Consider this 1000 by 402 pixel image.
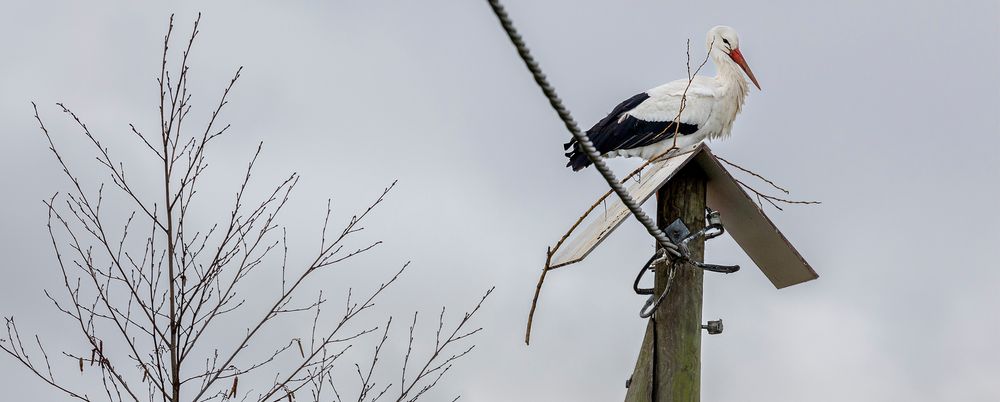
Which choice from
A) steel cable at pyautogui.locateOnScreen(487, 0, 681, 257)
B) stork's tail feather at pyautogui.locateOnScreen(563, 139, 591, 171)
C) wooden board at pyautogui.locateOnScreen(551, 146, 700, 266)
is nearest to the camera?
steel cable at pyautogui.locateOnScreen(487, 0, 681, 257)

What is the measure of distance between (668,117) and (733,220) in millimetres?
3036

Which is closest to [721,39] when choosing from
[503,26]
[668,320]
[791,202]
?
[791,202]

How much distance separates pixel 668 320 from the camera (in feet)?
11.3

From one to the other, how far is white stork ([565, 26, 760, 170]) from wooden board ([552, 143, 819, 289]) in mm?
2456

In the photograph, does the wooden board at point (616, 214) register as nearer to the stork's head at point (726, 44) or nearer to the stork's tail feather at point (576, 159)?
the stork's tail feather at point (576, 159)

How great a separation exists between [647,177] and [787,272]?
0.57m

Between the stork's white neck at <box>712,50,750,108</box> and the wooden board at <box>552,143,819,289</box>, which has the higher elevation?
the stork's white neck at <box>712,50,750,108</box>

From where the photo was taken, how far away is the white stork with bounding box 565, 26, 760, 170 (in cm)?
650

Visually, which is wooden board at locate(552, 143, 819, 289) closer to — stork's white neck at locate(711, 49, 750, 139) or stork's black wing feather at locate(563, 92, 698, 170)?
stork's black wing feather at locate(563, 92, 698, 170)

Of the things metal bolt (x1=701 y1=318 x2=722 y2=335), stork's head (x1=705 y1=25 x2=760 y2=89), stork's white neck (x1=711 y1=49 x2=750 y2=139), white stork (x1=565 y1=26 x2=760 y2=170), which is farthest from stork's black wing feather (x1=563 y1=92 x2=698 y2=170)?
metal bolt (x1=701 y1=318 x2=722 y2=335)

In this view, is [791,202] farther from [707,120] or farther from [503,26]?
[707,120]

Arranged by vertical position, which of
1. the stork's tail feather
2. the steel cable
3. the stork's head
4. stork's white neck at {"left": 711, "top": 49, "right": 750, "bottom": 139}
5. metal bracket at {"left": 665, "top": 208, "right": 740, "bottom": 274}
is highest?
the stork's head

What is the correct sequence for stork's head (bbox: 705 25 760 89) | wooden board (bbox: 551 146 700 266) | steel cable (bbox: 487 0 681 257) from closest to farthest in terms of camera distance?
1. steel cable (bbox: 487 0 681 257)
2. wooden board (bbox: 551 146 700 266)
3. stork's head (bbox: 705 25 760 89)

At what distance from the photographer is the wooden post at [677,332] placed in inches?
134
